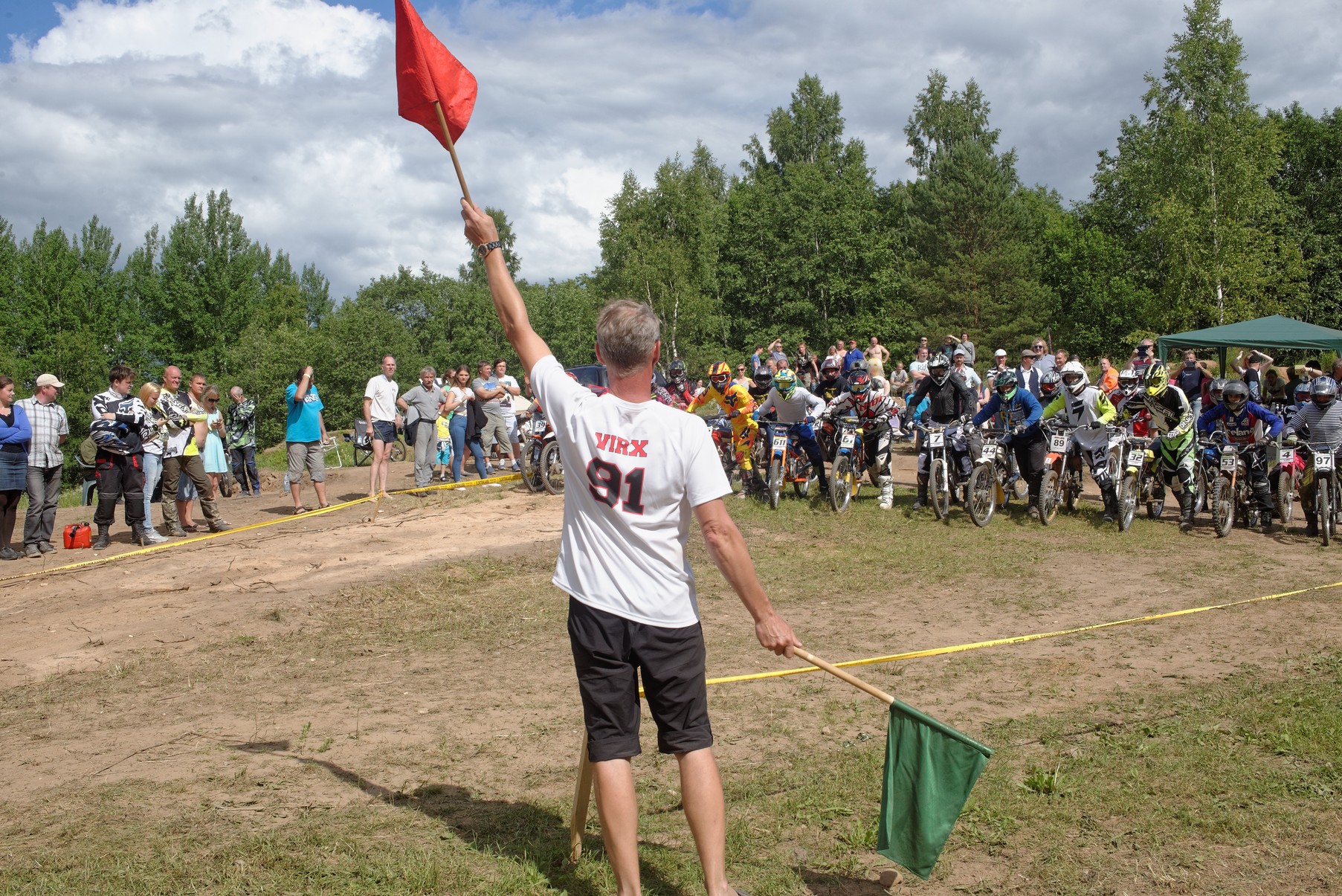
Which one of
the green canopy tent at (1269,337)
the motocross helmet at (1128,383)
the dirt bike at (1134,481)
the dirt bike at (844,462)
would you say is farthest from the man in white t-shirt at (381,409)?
the green canopy tent at (1269,337)

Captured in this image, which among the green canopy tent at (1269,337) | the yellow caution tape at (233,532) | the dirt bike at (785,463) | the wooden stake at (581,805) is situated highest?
the green canopy tent at (1269,337)

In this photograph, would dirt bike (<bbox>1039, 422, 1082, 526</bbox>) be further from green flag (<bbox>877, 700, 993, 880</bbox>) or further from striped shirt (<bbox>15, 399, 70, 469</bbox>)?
striped shirt (<bbox>15, 399, 70, 469</bbox>)

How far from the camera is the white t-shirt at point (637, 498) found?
3330 millimetres

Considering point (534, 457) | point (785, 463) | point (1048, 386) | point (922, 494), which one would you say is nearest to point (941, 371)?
point (922, 494)

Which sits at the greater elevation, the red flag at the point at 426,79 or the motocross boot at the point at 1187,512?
the red flag at the point at 426,79

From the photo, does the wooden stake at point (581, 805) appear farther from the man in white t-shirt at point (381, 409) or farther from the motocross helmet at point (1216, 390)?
the motocross helmet at point (1216, 390)

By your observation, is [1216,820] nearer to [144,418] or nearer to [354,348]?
[144,418]

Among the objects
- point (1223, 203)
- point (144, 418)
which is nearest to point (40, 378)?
point (144, 418)

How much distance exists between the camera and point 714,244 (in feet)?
178

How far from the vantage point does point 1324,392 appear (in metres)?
12.8

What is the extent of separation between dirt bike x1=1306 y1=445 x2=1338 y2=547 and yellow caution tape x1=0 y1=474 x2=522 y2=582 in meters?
10.8

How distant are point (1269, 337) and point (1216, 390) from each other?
8245mm

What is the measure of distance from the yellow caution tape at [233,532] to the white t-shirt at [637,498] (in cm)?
971

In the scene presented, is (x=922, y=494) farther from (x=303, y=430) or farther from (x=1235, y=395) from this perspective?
(x=303, y=430)
